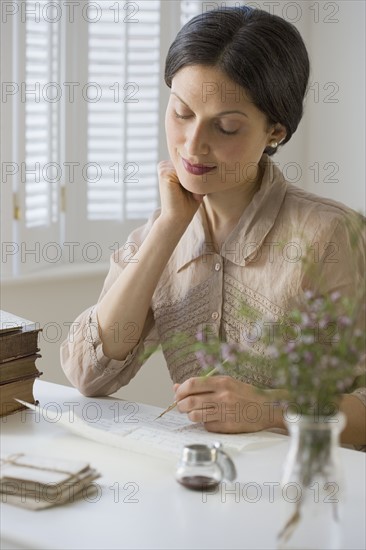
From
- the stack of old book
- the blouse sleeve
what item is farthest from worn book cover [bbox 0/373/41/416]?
the blouse sleeve

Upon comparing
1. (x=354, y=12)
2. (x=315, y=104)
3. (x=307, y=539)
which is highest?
(x=354, y=12)

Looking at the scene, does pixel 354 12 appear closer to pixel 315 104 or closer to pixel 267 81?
pixel 315 104

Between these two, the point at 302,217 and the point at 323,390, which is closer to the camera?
the point at 323,390

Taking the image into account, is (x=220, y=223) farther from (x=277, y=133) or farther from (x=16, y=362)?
(x=16, y=362)

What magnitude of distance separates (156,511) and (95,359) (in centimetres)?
64

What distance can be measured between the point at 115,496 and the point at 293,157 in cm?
243

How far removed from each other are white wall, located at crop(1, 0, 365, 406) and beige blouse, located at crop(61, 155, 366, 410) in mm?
1108

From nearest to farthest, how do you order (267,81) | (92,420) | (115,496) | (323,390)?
(323,390) → (115,496) → (92,420) → (267,81)

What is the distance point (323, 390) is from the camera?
1061 millimetres

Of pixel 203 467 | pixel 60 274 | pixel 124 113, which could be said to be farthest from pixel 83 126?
pixel 203 467

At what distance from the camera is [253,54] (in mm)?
1947

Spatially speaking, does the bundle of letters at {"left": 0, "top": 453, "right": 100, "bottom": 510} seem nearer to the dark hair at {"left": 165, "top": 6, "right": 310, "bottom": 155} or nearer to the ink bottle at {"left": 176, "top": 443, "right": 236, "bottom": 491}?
the ink bottle at {"left": 176, "top": 443, "right": 236, "bottom": 491}

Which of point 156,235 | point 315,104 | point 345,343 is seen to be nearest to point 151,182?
point 315,104

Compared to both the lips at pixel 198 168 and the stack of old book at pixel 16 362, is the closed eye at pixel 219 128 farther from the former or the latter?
the stack of old book at pixel 16 362
